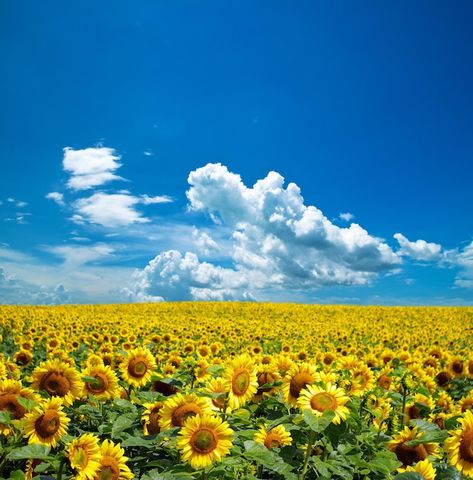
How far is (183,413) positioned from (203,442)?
19.6 inches

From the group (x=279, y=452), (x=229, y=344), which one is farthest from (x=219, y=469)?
(x=229, y=344)

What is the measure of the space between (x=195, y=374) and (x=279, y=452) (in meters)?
2.11

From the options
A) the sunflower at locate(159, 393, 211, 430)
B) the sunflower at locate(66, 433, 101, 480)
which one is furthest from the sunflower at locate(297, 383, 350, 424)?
the sunflower at locate(66, 433, 101, 480)

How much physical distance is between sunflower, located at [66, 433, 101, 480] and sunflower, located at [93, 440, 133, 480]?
0.16 ft

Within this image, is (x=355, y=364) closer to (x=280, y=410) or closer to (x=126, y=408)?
(x=280, y=410)

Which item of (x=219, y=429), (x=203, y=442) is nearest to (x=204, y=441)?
(x=203, y=442)

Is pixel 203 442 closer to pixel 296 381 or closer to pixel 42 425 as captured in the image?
→ pixel 296 381

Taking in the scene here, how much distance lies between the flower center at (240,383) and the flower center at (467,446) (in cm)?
158

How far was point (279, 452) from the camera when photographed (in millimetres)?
3357

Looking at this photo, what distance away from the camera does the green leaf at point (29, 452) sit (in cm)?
301

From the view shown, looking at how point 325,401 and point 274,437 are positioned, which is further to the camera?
point 274,437

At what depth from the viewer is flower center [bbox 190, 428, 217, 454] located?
2.85 meters

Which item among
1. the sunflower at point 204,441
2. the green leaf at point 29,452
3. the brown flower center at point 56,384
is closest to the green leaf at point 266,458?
the sunflower at point 204,441

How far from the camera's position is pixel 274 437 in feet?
11.6
